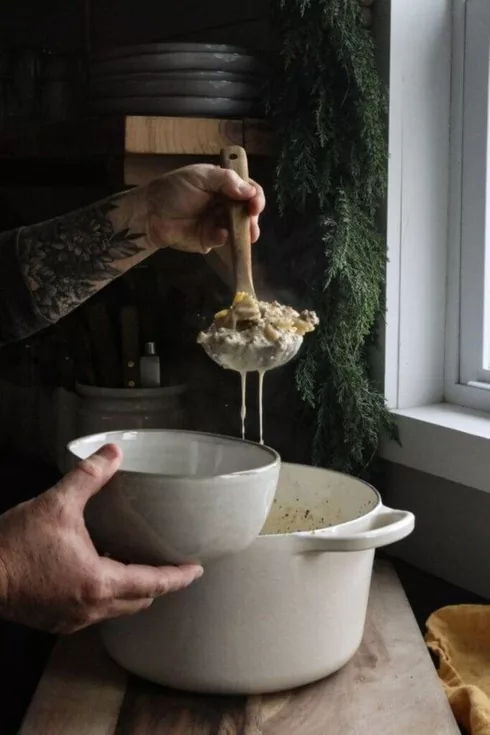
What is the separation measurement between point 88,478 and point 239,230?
376 millimetres

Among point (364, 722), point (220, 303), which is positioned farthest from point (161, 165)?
point (364, 722)

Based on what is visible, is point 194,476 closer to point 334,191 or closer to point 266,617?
point 266,617

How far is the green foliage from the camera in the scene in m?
1.16

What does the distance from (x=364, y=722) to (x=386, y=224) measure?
68cm

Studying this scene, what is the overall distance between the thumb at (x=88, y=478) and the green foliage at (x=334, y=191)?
52 centimetres

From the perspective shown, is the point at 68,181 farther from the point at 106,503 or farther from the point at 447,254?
the point at 106,503

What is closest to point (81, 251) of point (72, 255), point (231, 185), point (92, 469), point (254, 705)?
point (72, 255)

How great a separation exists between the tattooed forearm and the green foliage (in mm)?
213

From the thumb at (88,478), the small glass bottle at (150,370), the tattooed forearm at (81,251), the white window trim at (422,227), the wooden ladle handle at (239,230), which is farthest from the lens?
the small glass bottle at (150,370)

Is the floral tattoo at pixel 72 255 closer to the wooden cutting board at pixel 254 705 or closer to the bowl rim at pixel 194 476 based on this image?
the bowl rim at pixel 194 476

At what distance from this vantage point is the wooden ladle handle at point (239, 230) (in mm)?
951

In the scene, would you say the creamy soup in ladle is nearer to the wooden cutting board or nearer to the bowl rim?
the bowl rim

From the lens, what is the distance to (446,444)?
1.17m

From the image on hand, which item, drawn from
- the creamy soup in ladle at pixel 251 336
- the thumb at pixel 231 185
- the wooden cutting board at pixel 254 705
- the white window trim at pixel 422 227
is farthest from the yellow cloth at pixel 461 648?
the thumb at pixel 231 185
